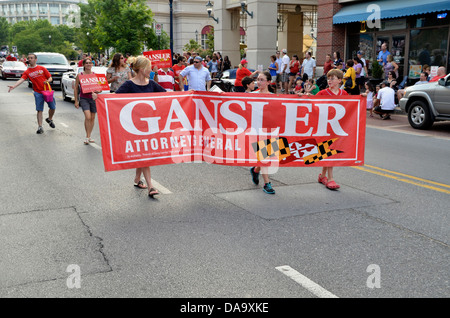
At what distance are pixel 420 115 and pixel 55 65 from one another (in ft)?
70.6

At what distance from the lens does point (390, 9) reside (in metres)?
21.3

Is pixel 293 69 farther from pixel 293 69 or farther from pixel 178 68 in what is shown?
pixel 178 68

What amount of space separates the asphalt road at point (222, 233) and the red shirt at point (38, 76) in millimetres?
4051

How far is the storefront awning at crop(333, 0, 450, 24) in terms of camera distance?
19281 millimetres

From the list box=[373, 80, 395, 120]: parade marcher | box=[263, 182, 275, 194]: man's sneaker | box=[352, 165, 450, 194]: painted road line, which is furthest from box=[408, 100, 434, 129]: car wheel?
box=[263, 182, 275, 194]: man's sneaker

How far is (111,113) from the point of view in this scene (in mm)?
6617

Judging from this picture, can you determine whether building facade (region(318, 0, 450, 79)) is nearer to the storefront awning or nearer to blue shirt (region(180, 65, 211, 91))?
the storefront awning

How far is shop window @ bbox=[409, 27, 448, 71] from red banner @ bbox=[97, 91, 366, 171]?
1493 cm

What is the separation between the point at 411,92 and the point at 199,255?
1204 centimetres

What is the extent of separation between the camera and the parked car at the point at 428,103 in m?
13.9

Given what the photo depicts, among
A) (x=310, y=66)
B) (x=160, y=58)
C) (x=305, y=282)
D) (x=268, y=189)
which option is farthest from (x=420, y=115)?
(x=305, y=282)

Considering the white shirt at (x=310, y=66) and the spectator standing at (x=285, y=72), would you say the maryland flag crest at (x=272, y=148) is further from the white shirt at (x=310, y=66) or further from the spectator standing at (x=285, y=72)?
the spectator standing at (x=285, y=72)

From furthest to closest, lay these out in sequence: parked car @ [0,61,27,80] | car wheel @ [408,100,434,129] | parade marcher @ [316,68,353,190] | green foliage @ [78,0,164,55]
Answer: parked car @ [0,61,27,80] < green foliage @ [78,0,164,55] < car wheel @ [408,100,434,129] < parade marcher @ [316,68,353,190]
